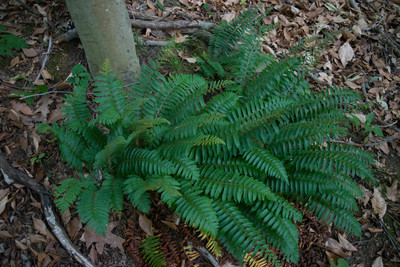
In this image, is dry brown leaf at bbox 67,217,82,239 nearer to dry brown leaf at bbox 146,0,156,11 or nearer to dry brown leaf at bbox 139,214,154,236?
dry brown leaf at bbox 139,214,154,236

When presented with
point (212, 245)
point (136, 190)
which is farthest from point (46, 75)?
point (212, 245)

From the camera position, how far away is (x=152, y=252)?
2402mm

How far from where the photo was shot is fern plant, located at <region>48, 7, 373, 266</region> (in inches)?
86.9

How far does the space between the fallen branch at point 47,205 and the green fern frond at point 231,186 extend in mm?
1070

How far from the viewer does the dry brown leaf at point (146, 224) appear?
2.49m

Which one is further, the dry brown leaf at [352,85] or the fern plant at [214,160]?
the dry brown leaf at [352,85]

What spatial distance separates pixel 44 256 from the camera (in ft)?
7.32

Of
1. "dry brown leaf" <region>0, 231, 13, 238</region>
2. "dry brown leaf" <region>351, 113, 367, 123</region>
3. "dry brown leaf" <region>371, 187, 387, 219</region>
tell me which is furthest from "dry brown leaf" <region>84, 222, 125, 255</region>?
"dry brown leaf" <region>351, 113, 367, 123</region>

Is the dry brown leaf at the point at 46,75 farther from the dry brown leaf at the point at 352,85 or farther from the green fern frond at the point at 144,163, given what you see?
the dry brown leaf at the point at 352,85

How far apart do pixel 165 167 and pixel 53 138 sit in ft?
4.11

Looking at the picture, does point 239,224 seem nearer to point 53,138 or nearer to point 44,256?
point 44,256

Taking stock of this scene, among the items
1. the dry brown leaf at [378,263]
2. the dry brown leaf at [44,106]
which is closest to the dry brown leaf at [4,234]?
the dry brown leaf at [44,106]

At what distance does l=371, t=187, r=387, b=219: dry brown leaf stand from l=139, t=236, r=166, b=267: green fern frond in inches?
96.0

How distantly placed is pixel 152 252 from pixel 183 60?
221 centimetres
